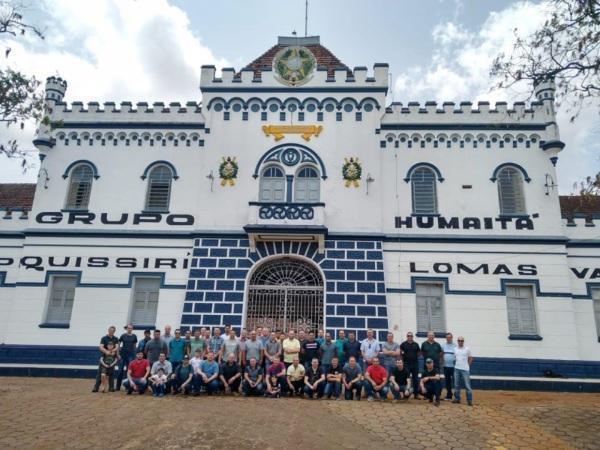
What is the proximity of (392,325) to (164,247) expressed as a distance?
8.28 metres

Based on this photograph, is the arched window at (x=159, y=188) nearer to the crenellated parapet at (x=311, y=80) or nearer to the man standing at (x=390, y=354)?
the crenellated parapet at (x=311, y=80)

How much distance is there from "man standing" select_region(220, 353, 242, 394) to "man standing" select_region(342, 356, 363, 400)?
262cm

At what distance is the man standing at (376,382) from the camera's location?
10.8 metres

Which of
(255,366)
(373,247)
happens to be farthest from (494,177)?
(255,366)

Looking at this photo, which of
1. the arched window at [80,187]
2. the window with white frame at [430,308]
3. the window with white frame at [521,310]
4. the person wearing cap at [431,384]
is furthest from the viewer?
the arched window at [80,187]

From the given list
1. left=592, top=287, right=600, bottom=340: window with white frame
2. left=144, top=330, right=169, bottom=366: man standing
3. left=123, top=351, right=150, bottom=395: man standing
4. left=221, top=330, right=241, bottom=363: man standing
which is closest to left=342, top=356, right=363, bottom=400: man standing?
left=221, top=330, right=241, bottom=363: man standing

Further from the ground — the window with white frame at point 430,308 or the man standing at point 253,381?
the window with white frame at point 430,308

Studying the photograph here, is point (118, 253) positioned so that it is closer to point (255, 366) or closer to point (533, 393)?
point (255, 366)

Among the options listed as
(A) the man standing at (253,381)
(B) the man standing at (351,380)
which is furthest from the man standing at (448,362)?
(A) the man standing at (253,381)

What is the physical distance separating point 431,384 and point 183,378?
5983 millimetres

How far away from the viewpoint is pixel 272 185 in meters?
16.4

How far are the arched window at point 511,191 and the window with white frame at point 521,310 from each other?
277cm

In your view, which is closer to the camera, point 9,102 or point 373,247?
point 9,102

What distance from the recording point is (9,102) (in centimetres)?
954
